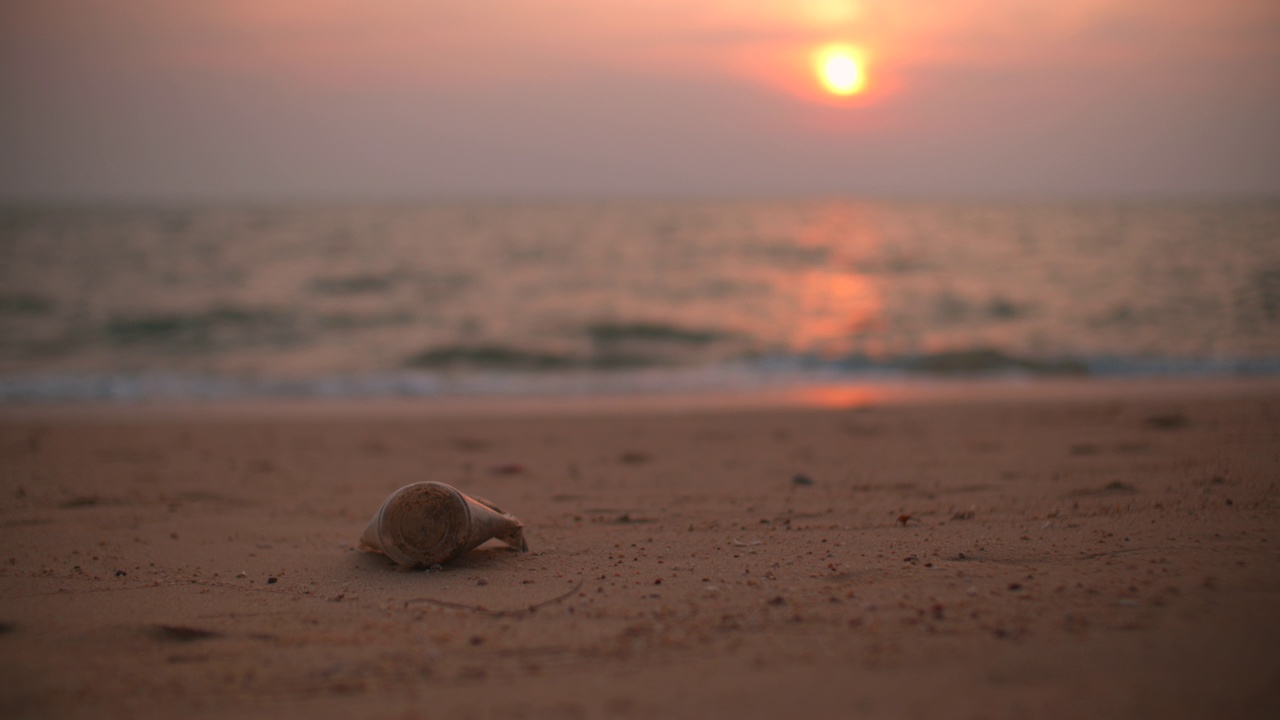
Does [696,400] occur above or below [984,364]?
below

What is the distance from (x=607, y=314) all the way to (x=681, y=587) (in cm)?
1323

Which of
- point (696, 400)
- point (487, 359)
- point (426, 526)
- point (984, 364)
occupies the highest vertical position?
point (984, 364)

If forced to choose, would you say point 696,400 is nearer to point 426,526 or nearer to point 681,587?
point 426,526

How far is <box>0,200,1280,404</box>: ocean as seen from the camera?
11148 mm

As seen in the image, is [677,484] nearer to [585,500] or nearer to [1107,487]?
[585,500]

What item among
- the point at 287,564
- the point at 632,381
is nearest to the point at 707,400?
the point at 632,381

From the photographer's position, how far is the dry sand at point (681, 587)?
2344 millimetres

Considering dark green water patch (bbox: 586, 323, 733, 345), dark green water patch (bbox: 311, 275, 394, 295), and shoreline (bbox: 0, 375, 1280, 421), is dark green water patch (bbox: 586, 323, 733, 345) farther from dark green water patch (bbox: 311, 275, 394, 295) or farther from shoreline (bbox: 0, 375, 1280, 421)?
dark green water patch (bbox: 311, 275, 394, 295)

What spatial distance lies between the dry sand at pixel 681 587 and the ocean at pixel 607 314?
5.03 metres

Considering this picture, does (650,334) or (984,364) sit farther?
(650,334)

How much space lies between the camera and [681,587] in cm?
315

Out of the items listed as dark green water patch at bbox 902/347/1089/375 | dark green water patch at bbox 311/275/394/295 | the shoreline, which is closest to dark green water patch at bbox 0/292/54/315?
dark green water patch at bbox 311/275/394/295

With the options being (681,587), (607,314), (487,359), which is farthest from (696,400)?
(607,314)

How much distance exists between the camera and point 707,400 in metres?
9.33
